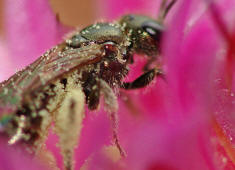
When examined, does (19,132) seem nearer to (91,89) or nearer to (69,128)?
(69,128)

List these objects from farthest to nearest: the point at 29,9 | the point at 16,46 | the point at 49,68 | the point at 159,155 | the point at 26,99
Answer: the point at 16,46 < the point at 29,9 < the point at 49,68 < the point at 26,99 < the point at 159,155

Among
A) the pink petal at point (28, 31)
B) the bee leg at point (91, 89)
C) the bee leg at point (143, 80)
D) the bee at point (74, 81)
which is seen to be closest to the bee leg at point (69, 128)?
the bee at point (74, 81)

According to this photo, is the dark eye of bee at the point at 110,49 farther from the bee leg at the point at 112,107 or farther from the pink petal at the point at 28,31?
the pink petal at the point at 28,31

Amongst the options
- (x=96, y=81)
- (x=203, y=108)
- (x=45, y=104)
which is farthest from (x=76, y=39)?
(x=203, y=108)

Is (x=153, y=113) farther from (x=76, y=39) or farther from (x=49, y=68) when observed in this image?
(x=49, y=68)

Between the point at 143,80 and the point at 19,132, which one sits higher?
the point at 143,80

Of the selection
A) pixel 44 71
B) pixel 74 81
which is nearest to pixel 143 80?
pixel 74 81

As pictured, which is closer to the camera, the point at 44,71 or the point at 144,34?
the point at 44,71
